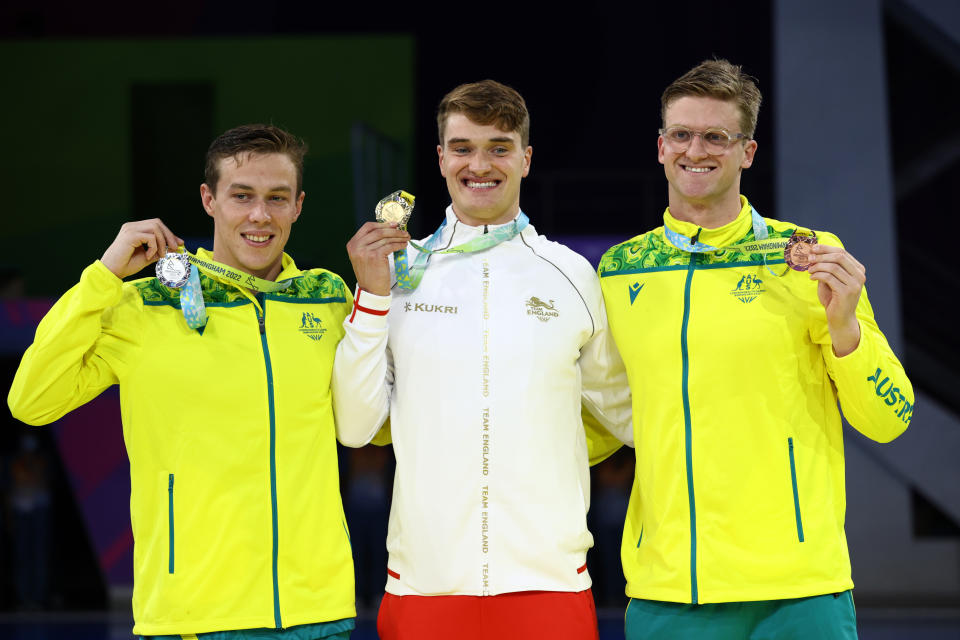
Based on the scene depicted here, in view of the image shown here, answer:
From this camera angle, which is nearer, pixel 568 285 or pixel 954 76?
pixel 568 285

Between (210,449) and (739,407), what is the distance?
5.01 ft

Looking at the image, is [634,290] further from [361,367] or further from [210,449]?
[210,449]

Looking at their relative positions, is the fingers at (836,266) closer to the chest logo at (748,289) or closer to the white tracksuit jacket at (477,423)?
the chest logo at (748,289)

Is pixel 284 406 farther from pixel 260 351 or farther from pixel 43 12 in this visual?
pixel 43 12

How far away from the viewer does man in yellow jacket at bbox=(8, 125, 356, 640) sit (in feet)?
9.16

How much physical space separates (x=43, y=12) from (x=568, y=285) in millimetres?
9098

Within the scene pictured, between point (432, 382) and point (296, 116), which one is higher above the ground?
point (296, 116)

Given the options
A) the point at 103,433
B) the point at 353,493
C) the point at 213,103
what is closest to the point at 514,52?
the point at 213,103

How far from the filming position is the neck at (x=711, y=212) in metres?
3.17

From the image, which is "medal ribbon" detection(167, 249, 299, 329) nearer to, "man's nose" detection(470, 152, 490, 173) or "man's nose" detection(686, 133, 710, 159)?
"man's nose" detection(470, 152, 490, 173)

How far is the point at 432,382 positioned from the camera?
118 inches

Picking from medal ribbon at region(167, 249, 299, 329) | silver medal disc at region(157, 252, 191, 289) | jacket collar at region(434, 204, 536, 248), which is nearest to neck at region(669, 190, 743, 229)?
jacket collar at region(434, 204, 536, 248)

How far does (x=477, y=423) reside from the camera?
2.96 metres

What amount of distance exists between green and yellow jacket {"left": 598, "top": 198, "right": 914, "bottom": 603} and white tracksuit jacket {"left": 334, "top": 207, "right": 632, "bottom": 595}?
235 millimetres
